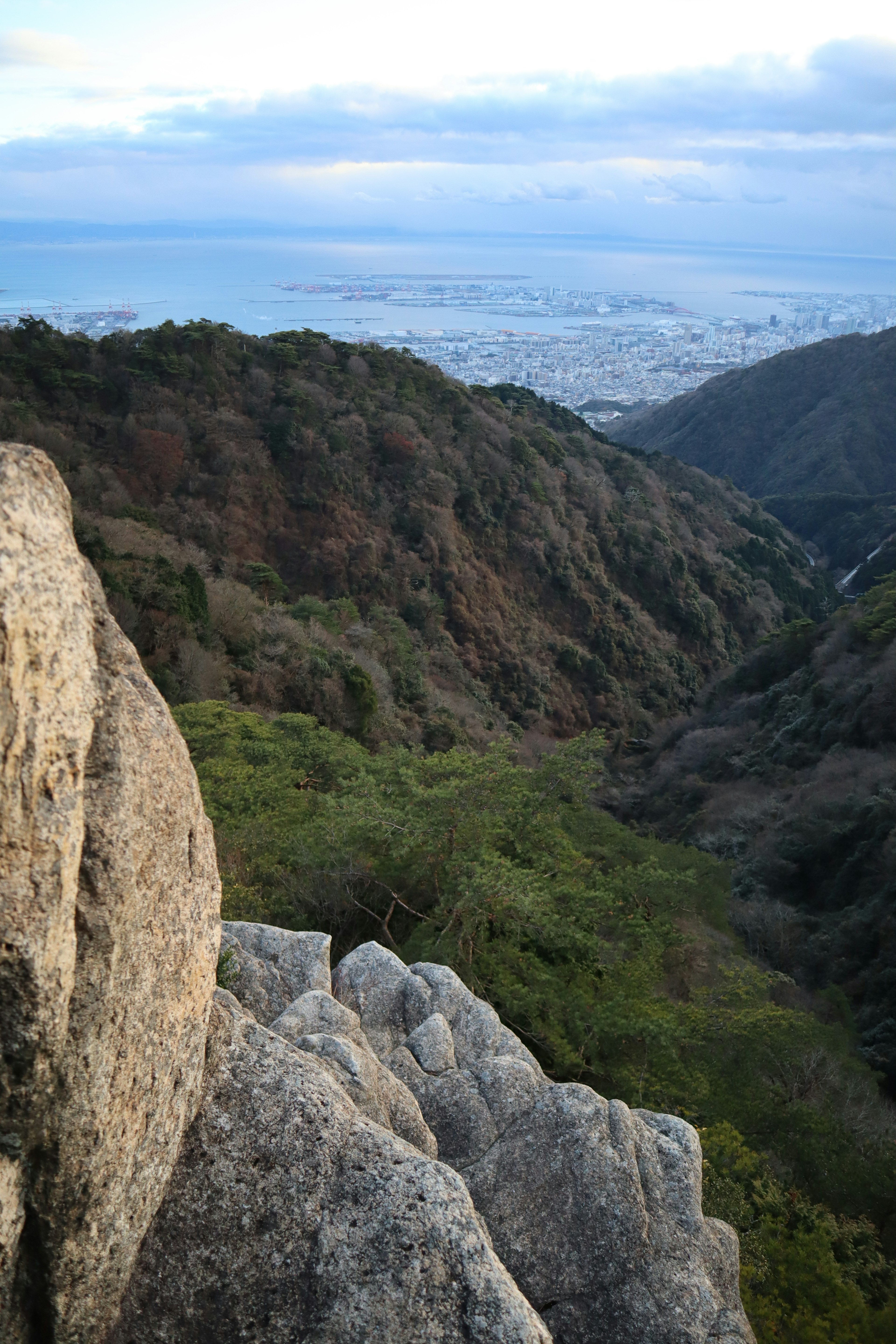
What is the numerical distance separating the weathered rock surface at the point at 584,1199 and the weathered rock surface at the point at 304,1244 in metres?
1.79

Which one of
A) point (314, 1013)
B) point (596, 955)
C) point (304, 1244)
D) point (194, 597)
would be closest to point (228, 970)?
point (314, 1013)

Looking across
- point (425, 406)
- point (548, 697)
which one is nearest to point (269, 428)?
point (425, 406)

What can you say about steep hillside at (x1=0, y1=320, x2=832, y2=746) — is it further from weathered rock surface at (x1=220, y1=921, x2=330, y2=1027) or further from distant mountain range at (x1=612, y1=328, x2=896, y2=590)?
distant mountain range at (x1=612, y1=328, x2=896, y2=590)

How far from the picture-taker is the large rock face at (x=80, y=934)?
12.1 ft

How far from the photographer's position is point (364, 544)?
47.1 m

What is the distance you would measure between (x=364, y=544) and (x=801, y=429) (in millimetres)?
94362

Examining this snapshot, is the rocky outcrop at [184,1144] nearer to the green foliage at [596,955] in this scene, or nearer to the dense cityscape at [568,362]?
the green foliage at [596,955]

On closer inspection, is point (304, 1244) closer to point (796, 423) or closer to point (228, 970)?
point (228, 970)

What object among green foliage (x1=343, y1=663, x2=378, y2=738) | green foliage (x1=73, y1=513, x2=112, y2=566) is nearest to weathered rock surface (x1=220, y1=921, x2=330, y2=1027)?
green foliage (x1=73, y1=513, x2=112, y2=566)

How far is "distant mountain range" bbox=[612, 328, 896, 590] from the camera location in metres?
103

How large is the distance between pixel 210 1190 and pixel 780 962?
21654 mm

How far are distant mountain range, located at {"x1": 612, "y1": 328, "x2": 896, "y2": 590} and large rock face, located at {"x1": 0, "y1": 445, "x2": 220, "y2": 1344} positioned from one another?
99.2m

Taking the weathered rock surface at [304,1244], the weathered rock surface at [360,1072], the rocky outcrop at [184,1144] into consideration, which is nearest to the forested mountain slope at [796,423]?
the weathered rock surface at [360,1072]

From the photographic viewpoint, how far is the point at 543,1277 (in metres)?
7.07
